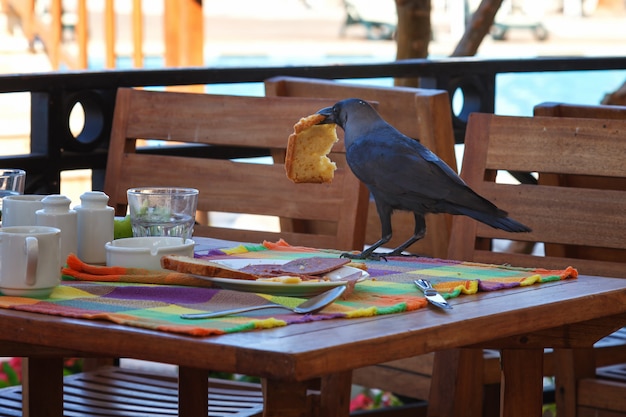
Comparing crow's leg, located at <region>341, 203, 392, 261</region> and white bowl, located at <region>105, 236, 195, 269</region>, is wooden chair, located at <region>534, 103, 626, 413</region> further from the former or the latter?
white bowl, located at <region>105, 236, 195, 269</region>

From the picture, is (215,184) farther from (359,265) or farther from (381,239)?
(359,265)

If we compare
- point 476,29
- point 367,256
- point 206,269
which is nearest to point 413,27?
point 476,29

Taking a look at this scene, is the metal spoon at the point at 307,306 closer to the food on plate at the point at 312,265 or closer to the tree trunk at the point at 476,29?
the food on plate at the point at 312,265

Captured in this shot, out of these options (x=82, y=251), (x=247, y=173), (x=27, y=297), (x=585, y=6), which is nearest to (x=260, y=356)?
(x=27, y=297)

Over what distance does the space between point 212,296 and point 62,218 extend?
0.30 metres

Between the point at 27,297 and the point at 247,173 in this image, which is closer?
the point at 27,297

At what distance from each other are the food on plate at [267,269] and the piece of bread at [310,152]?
206 millimetres

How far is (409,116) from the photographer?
262 cm

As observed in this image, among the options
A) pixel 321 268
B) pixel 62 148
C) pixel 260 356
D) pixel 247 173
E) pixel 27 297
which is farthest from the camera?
pixel 62 148

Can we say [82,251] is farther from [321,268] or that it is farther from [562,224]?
[562,224]

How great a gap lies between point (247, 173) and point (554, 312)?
100 centimetres

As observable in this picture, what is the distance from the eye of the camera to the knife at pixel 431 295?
4.25ft

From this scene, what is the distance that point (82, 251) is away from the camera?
156 centimetres

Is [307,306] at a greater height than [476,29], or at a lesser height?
lesser
